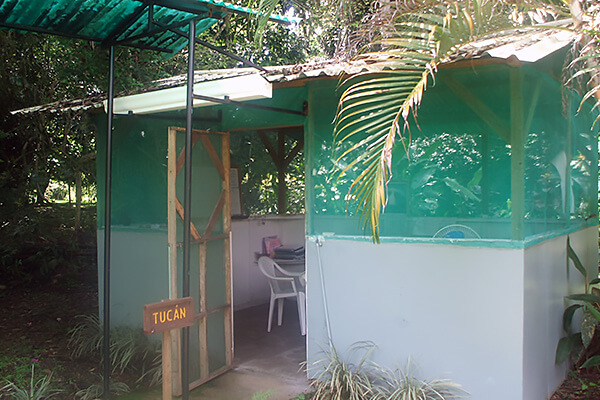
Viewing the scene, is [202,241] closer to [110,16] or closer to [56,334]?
[110,16]

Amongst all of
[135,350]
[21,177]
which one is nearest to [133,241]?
[135,350]

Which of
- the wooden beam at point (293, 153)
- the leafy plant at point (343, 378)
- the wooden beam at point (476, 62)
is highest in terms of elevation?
the wooden beam at point (476, 62)

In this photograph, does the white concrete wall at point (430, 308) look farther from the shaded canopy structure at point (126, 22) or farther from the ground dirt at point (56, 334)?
the shaded canopy structure at point (126, 22)

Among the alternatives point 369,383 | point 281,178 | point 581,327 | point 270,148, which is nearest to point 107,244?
point 369,383

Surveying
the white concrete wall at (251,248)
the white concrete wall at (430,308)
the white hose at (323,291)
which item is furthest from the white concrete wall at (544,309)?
the white concrete wall at (251,248)

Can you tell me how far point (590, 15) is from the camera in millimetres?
3234

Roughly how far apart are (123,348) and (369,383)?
2381mm

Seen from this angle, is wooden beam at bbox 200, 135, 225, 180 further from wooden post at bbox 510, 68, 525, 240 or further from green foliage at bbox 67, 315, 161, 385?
wooden post at bbox 510, 68, 525, 240

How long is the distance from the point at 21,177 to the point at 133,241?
3056mm

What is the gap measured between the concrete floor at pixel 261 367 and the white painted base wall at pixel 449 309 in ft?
1.16

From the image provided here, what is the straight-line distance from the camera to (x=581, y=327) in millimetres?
4434

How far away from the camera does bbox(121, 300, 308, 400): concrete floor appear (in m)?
4.15

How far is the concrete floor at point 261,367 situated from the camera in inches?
163

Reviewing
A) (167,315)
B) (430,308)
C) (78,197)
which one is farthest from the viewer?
(78,197)
